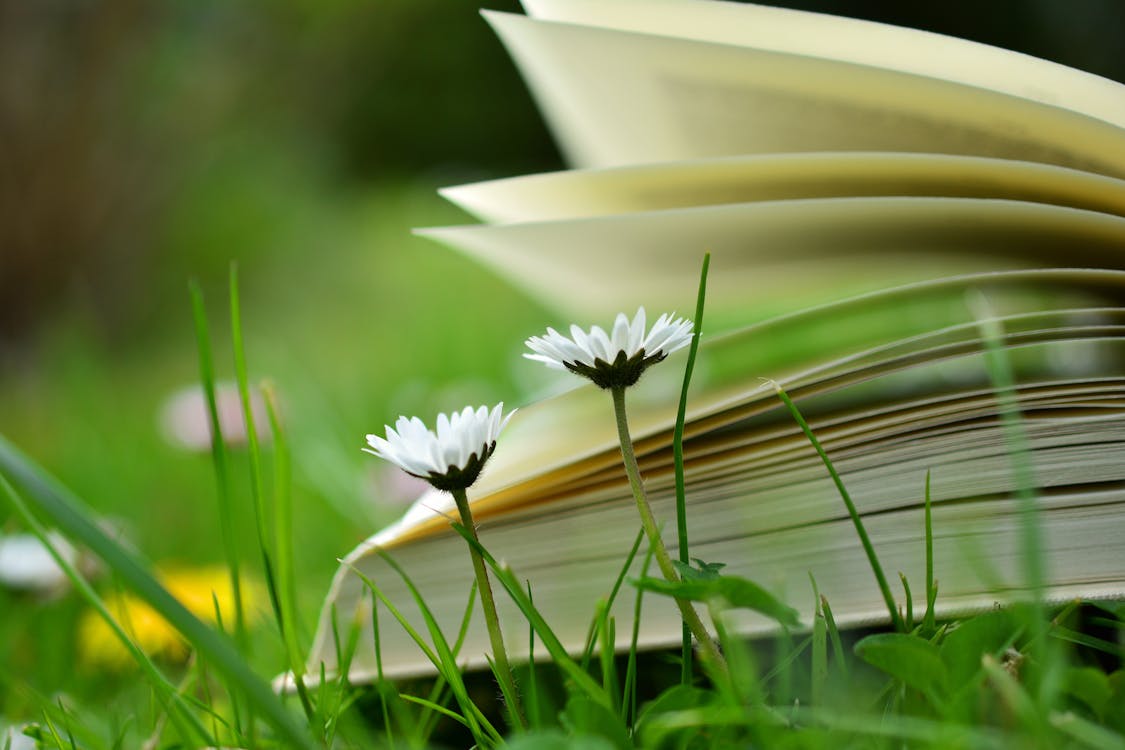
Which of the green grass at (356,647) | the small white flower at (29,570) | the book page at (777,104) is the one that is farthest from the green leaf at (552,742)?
the small white flower at (29,570)

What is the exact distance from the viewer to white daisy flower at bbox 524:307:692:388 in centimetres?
25

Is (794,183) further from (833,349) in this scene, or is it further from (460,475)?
(460,475)

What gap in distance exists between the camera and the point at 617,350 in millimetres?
255

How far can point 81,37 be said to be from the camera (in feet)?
6.35

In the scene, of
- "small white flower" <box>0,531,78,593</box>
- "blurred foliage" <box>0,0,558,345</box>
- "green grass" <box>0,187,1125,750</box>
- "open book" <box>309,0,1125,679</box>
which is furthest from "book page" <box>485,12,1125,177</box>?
"blurred foliage" <box>0,0,558,345</box>

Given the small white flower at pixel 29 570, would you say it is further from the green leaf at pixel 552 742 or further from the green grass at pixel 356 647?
the green leaf at pixel 552 742

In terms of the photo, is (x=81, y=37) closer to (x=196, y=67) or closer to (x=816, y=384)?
(x=196, y=67)

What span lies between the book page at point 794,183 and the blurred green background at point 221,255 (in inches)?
10.5

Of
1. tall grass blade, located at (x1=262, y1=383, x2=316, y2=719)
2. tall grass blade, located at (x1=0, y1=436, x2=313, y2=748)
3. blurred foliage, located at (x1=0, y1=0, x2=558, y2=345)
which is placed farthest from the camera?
blurred foliage, located at (x1=0, y1=0, x2=558, y2=345)

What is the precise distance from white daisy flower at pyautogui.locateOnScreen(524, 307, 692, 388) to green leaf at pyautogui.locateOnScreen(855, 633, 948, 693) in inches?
3.5

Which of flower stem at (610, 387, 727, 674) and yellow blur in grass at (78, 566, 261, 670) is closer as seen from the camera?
flower stem at (610, 387, 727, 674)

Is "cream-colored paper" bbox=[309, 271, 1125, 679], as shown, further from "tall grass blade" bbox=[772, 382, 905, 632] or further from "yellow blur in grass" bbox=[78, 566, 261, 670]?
"yellow blur in grass" bbox=[78, 566, 261, 670]

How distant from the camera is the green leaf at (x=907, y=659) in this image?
23 cm

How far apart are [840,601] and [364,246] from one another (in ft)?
9.38
